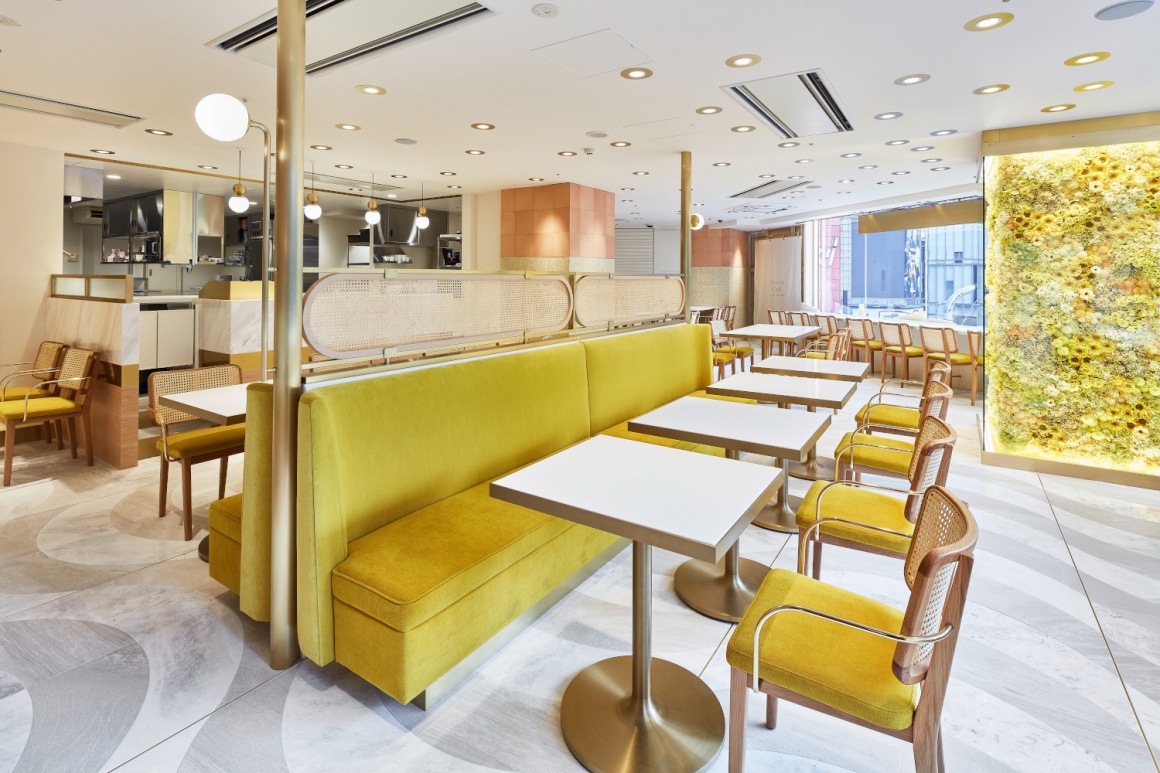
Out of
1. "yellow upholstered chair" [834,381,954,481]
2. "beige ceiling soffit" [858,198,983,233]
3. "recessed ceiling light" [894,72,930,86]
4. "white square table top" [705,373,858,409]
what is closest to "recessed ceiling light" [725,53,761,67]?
"recessed ceiling light" [894,72,930,86]

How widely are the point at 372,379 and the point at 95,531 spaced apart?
2.52 m

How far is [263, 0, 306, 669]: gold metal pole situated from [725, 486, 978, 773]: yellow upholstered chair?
1.64 m

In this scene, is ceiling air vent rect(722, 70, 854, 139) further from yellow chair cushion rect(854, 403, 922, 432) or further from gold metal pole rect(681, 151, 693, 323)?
yellow chair cushion rect(854, 403, 922, 432)

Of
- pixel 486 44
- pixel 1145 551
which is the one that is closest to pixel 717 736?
pixel 1145 551

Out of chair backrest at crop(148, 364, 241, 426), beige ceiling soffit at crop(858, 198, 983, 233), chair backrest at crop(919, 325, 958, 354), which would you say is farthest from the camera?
chair backrest at crop(919, 325, 958, 354)

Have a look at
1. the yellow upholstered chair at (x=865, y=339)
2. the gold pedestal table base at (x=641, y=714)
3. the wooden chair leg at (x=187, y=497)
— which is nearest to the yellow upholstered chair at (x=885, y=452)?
the gold pedestal table base at (x=641, y=714)

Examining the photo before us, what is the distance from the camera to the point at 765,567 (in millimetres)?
3213

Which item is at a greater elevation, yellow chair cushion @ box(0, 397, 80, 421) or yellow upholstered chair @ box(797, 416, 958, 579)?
yellow chair cushion @ box(0, 397, 80, 421)

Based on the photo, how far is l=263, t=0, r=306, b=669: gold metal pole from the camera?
86.8 inches

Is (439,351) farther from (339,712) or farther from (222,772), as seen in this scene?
(222,772)

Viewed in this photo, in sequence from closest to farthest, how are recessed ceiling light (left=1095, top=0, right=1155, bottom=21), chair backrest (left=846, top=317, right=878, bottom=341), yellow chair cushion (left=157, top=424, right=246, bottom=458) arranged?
recessed ceiling light (left=1095, top=0, right=1155, bottom=21)
yellow chair cushion (left=157, top=424, right=246, bottom=458)
chair backrest (left=846, top=317, right=878, bottom=341)

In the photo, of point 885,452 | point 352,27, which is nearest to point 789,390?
point 885,452

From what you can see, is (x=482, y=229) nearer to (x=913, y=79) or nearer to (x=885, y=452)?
(x=913, y=79)

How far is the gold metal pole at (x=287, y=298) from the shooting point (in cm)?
221
